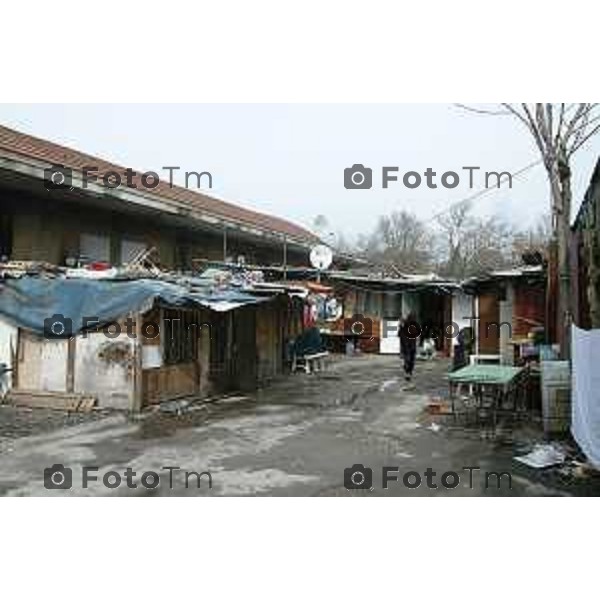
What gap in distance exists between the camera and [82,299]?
42.5ft

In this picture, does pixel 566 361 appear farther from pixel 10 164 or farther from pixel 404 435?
pixel 10 164

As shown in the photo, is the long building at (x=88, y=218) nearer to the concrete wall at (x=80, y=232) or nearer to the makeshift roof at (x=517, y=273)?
the concrete wall at (x=80, y=232)

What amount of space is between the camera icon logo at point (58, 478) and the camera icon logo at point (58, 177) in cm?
583

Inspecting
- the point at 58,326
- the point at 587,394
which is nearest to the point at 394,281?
the point at 58,326

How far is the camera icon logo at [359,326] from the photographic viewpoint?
29.6m

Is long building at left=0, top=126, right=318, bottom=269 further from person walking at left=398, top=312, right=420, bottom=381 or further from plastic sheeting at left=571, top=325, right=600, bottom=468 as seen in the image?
plastic sheeting at left=571, top=325, right=600, bottom=468

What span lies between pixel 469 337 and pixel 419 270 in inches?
1016

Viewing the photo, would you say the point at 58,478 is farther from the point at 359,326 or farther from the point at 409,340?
the point at 359,326

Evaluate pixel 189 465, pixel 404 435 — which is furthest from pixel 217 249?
pixel 189 465

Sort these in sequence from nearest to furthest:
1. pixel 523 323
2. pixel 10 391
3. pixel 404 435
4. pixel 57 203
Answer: pixel 404 435 → pixel 10 391 → pixel 57 203 → pixel 523 323

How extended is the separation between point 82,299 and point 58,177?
7.09 ft

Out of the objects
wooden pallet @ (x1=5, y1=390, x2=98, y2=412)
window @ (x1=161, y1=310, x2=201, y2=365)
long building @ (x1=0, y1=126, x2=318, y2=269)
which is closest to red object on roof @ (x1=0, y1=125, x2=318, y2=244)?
long building @ (x1=0, y1=126, x2=318, y2=269)

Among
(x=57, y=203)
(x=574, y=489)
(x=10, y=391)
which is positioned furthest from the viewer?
(x=57, y=203)

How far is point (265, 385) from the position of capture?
17828mm
